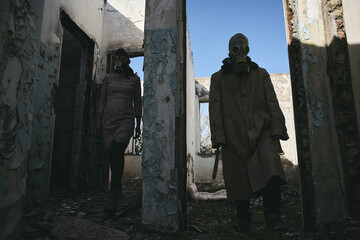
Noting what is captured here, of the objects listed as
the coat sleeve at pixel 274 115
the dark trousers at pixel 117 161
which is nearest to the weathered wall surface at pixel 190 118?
the dark trousers at pixel 117 161

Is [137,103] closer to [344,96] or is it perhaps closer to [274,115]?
[274,115]

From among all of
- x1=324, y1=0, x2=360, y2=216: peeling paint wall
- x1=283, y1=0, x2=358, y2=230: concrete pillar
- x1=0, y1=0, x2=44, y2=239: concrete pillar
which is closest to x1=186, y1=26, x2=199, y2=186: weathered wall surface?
x1=283, y1=0, x2=358, y2=230: concrete pillar

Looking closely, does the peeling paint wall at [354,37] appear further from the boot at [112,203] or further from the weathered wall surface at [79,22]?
the weathered wall surface at [79,22]

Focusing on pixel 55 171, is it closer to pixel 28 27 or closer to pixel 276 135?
pixel 28 27

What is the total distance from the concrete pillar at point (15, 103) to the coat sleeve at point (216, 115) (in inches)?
60.3

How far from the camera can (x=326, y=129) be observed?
2.18 metres

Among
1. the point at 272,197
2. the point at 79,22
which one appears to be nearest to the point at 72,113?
the point at 79,22

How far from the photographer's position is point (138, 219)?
2502 mm

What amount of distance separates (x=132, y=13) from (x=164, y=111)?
4.07 meters

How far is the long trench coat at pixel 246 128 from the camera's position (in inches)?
85.1

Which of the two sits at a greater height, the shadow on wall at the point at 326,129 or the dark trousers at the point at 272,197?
the shadow on wall at the point at 326,129

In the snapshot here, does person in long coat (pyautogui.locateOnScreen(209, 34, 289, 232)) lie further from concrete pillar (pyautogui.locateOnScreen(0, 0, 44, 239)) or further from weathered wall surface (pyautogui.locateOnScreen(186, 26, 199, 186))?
weathered wall surface (pyautogui.locateOnScreen(186, 26, 199, 186))

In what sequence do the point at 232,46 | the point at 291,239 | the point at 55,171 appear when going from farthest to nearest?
1. the point at 55,171
2. the point at 232,46
3. the point at 291,239

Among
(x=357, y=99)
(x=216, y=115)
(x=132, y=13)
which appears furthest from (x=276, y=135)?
(x=132, y=13)
